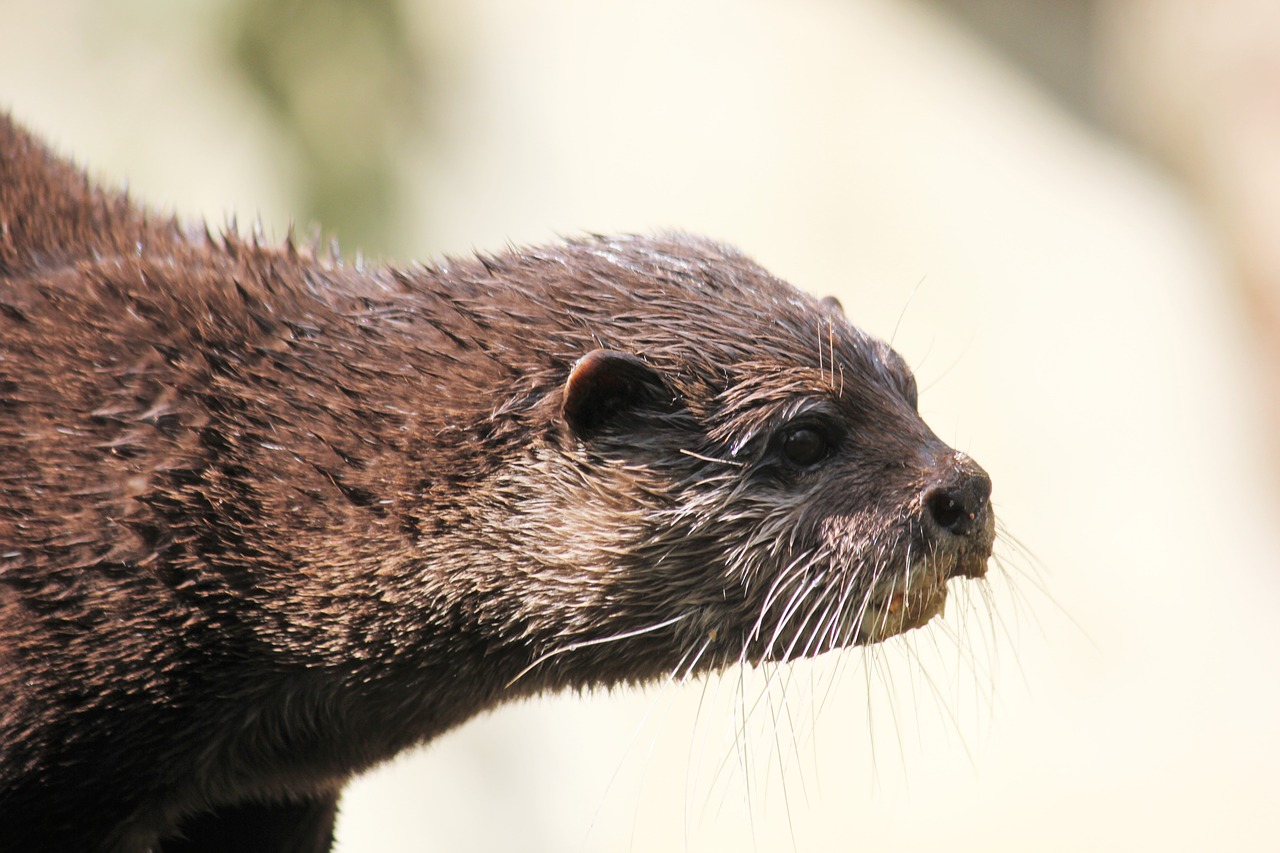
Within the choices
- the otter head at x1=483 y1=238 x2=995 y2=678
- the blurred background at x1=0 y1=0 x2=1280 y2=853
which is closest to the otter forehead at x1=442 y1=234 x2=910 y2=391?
the otter head at x1=483 y1=238 x2=995 y2=678

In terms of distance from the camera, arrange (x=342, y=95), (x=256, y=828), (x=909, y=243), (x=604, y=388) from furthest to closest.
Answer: (x=909, y=243)
(x=342, y=95)
(x=256, y=828)
(x=604, y=388)

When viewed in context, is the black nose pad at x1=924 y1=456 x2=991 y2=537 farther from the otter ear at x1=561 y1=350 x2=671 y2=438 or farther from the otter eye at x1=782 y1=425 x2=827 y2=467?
the otter ear at x1=561 y1=350 x2=671 y2=438

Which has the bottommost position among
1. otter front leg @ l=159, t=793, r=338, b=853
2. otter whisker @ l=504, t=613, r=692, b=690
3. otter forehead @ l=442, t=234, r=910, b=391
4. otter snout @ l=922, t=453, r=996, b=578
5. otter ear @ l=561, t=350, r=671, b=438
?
otter front leg @ l=159, t=793, r=338, b=853

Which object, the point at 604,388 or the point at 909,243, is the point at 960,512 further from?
the point at 909,243

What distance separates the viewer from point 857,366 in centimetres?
219

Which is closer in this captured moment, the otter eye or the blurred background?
the otter eye

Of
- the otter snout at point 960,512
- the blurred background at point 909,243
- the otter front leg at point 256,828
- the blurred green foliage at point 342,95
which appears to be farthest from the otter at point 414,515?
the blurred green foliage at point 342,95

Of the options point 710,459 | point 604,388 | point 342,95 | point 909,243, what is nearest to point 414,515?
point 604,388

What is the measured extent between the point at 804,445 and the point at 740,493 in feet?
0.41

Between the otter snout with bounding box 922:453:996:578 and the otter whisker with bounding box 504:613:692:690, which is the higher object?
Answer: the otter snout with bounding box 922:453:996:578

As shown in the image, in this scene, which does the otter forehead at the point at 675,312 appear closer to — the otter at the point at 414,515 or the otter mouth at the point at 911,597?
the otter at the point at 414,515

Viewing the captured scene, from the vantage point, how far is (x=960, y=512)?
2096mm

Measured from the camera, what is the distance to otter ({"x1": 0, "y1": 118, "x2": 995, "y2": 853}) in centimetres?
204

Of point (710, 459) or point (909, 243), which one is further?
point (909, 243)
